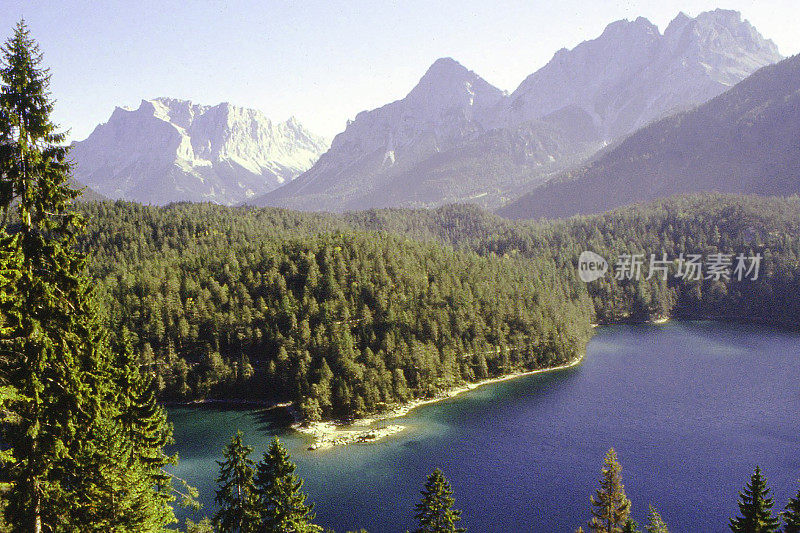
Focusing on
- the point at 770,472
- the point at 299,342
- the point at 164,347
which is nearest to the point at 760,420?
the point at 770,472

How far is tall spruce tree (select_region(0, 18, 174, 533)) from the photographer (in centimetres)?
2131

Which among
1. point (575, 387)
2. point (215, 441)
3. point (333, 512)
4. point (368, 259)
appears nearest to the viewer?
point (333, 512)

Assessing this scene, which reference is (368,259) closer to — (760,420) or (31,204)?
(760,420)

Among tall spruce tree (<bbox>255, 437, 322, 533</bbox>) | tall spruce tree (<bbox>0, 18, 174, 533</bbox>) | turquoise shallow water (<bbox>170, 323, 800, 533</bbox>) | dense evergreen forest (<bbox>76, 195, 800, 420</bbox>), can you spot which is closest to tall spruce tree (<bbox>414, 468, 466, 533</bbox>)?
tall spruce tree (<bbox>255, 437, 322, 533</bbox>)

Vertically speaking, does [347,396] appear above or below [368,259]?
below

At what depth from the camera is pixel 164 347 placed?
13362 centimetres

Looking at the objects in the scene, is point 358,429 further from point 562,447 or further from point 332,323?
point 562,447

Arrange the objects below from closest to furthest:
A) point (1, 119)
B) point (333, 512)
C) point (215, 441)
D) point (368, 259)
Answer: point (1, 119) < point (333, 512) < point (215, 441) < point (368, 259)

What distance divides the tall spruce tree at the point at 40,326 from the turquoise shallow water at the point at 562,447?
4979 cm

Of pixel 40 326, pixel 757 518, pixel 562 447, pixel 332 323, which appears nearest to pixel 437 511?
pixel 757 518

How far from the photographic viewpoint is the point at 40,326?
2183 cm

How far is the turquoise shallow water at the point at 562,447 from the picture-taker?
71.6m

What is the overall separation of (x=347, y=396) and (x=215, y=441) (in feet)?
85.9

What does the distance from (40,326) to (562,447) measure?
86.1 meters
